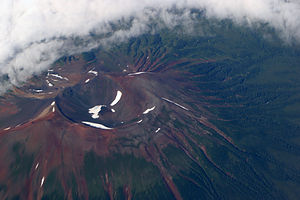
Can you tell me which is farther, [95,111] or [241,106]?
[241,106]

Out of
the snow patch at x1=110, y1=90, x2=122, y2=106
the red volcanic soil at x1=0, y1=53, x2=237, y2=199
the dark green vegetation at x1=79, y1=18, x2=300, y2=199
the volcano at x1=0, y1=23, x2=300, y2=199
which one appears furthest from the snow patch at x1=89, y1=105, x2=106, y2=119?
the dark green vegetation at x1=79, y1=18, x2=300, y2=199

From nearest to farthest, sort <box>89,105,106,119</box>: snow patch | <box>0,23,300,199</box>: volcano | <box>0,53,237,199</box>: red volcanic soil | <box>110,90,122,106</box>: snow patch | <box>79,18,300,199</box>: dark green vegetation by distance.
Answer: <box>0,53,237,199</box>: red volcanic soil → <box>0,23,300,199</box>: volcano → <box>79,18,300,199</box>: dark green vegetation → <box>89,105,106,119</box>: snow patch → <box>110,90,122,106</box>: snow patch

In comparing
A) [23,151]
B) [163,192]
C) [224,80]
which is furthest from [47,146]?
[224,80]

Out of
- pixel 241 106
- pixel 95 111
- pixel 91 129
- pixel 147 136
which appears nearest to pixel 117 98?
pixel 95 111

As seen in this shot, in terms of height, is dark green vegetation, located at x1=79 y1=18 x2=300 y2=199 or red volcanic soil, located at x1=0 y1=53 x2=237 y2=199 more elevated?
red volcanic soil, located at x1=0 y1=53 x2=237 y2=199

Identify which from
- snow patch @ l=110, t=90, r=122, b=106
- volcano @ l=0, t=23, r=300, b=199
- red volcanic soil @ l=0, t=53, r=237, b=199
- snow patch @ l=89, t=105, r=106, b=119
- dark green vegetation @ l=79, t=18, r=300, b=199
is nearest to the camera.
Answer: red volcanic soil @ l=0, t=53, r=237, b=199

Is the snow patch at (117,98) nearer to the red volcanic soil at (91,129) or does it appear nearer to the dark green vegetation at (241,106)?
the red volcanic soil at (91,129)

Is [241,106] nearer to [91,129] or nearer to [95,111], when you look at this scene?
[95,111]

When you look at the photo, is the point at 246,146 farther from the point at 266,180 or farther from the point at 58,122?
the point at 58,122

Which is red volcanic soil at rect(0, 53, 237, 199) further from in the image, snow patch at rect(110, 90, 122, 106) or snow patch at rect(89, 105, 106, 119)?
snow patch at rect(89, 105, 106, 119)
